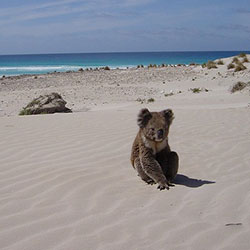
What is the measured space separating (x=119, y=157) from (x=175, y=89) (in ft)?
48.5

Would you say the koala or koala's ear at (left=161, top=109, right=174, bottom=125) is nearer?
the koala

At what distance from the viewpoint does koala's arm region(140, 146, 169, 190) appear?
4.82 meters

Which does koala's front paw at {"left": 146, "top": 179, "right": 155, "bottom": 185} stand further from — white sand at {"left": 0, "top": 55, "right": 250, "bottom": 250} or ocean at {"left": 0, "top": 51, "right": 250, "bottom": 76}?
ocean at {"left": 0, "top": 51, "right": 250, "bottom": 76}

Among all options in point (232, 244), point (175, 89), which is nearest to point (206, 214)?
point (232, 244)

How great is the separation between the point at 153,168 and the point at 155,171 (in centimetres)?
5

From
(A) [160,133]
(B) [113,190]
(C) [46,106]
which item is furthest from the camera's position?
(C) [46,106]

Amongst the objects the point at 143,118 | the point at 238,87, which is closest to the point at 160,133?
the point at 143,118

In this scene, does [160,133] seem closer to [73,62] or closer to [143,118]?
[143,118]

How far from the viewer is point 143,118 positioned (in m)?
4.85

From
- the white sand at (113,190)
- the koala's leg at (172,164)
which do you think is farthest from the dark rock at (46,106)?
the koala's leg at (172,164)

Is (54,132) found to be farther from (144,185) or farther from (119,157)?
(144,185)

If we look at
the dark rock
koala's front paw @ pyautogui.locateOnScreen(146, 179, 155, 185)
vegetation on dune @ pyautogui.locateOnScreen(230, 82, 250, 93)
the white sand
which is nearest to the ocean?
the dark rock

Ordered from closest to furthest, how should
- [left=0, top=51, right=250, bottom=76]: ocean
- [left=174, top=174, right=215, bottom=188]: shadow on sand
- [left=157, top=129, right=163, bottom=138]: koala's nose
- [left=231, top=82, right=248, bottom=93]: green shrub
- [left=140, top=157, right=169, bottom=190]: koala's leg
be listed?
[left=157, top=129, right=163, bottom=138]: koala's nose → [left=140, top=157, right=169, bottom=190]: koala's leg → [left=174, top=174, right=215, bottom=188]: shadow on sand → [left=231, top=82, right=248, bottom=93]: green shrub → [left=0, top=51, right=250, bottom=76]: ocean

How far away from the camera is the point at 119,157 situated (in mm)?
6547
